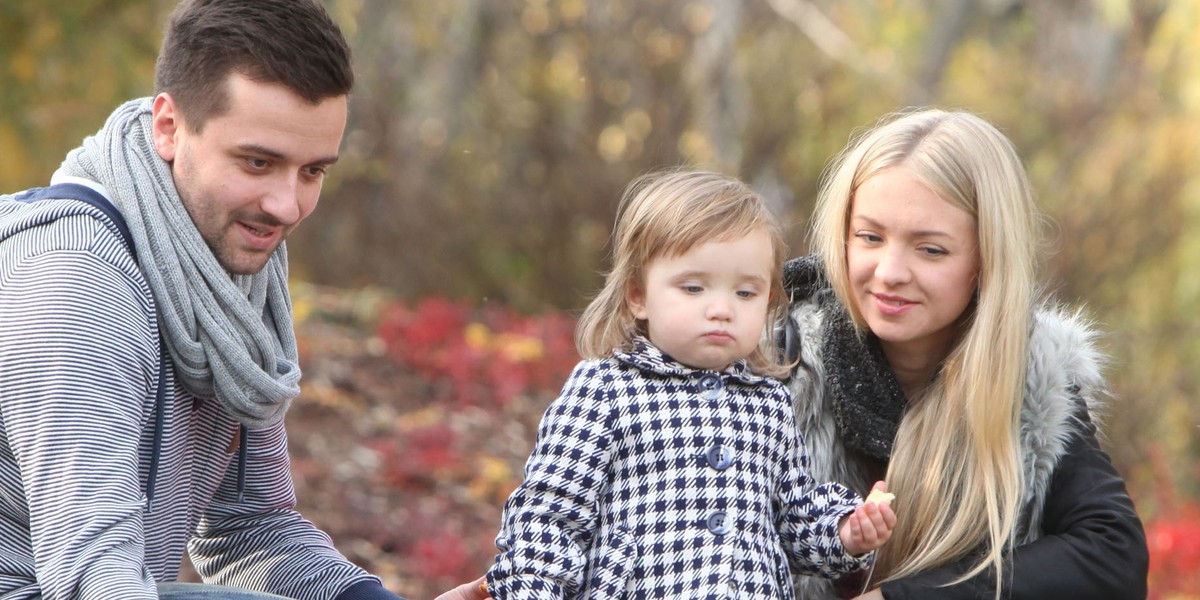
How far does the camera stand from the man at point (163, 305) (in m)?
2.30

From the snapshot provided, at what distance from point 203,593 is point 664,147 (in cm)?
638

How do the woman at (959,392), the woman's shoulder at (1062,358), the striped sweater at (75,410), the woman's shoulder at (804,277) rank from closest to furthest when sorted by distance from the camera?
1. the striped sweater at (75,410)
2. the woman at (959,392)
3. the woman's shoulder at (1062,358)
4. the woman's shoulder at (804,277)

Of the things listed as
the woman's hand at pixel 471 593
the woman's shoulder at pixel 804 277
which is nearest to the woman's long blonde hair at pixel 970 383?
the woman's shoulder at pixel 804 277

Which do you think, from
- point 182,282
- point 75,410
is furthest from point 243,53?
point 75,410

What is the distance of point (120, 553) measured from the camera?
2291 mm

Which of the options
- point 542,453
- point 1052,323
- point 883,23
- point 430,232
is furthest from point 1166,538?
point 883,23

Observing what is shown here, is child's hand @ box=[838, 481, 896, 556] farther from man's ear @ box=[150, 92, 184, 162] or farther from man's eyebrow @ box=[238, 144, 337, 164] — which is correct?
man's ear @ box=[150, 92, 184, 162]

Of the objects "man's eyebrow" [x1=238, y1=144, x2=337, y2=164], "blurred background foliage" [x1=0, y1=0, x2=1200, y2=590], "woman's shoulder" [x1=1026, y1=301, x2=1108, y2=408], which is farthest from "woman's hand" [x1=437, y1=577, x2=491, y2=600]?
"blurred background foliage" [x1=0, y1=0, x2=1200, y2=590]

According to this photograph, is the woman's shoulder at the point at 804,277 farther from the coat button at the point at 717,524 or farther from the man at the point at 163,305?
the man at the point at 163,305

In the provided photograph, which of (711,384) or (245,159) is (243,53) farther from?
(711,384)

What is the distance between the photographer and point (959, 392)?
2.92m

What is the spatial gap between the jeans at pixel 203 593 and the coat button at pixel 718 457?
0.88 meters

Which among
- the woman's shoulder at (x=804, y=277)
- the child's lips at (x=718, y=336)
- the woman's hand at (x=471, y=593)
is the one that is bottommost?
the woman's hand at (x=471, y=593)

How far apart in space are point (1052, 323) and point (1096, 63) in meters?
8.92
